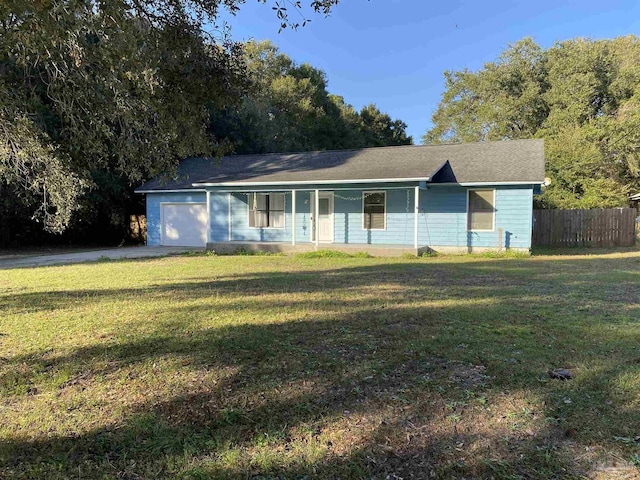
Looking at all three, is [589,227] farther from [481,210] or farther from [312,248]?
[312,248]

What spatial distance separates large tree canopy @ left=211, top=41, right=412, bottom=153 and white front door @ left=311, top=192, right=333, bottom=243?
922cm

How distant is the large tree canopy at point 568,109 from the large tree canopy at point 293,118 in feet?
20.6

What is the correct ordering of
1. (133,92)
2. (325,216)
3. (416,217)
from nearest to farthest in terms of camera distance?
(133,92)
(416,217)
(325,216)

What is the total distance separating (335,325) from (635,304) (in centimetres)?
425

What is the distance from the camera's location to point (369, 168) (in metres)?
15.4

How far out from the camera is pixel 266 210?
17.0 m

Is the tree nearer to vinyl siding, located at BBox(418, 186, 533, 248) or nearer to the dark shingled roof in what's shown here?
the dark shingled roof

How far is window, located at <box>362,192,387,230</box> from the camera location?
1548 centimetres

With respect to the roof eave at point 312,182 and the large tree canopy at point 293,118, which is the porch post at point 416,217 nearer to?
the roof eave at point 312,182

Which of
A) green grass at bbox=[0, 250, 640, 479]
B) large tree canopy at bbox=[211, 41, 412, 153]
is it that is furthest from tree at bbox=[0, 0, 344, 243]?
large tree canopy at bbox=[211, 41, 412, 153]

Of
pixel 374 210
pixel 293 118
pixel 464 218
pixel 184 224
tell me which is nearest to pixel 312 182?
pixel 374 210

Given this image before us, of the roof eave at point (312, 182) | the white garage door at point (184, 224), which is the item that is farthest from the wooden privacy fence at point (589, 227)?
the white garage door at point (184, 224)

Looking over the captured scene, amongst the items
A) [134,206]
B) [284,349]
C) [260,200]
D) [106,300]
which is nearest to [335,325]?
[284,349]

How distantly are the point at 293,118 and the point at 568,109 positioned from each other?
16.9 m
